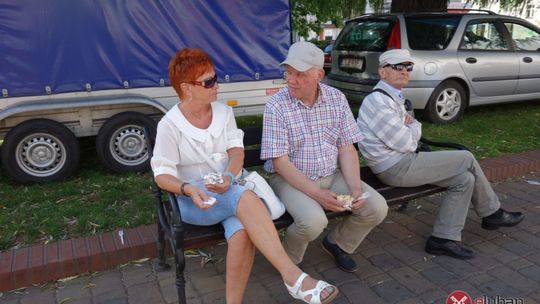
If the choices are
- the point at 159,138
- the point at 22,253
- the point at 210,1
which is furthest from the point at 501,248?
the point at 210,1

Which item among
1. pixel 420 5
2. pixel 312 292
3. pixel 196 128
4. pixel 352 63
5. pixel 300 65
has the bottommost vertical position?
pixel 312 292

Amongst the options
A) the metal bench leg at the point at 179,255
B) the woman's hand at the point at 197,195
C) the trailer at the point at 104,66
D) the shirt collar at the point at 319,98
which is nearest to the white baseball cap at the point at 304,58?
the shirt collar at the point at 319,98

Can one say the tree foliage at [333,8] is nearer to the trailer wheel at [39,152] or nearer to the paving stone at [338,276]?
the trailer wheel at [39,152]

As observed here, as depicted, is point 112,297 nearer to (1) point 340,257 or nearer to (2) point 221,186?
(2) point 221,186

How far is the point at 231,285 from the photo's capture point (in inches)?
93.7

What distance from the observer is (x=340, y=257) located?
10.0 feet

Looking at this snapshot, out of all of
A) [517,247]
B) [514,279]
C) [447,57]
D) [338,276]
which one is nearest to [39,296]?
[338,276]

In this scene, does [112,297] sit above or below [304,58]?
below

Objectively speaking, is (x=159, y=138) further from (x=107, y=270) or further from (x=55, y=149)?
(x=55, y=149)

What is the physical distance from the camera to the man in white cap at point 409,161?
307 cm

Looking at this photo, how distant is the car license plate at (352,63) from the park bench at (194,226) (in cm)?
334

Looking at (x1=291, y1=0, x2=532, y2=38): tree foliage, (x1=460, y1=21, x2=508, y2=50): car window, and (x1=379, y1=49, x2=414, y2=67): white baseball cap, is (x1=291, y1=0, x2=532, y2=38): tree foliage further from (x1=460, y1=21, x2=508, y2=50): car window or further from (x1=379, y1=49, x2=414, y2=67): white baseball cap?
(x1=379, y1=49, x2=414, y2=67): white baseball cap

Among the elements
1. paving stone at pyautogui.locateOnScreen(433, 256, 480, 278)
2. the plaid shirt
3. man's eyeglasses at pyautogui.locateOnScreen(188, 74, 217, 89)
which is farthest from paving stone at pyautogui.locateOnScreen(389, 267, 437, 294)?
man's eyeglasses at pyautogui.locateOnScreen(188, 74, 217, 89)

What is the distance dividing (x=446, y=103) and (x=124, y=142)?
4.77m
